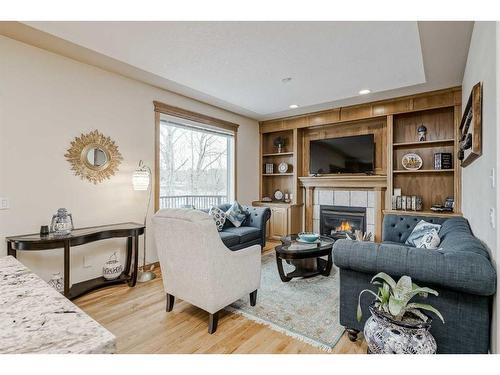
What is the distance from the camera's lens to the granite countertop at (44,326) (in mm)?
537

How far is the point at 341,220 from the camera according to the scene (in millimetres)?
5059

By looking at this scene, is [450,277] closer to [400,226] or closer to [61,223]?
[400,226]

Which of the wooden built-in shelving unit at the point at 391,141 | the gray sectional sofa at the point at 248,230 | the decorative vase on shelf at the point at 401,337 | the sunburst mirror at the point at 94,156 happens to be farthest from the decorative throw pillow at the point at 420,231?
the sunburst mirror at the point at 94,156

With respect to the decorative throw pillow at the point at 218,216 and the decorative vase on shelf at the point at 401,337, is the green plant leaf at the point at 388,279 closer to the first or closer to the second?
the decorative vase on shelf at the point at 401,337

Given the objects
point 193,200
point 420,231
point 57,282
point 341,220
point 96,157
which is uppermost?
point 96,157

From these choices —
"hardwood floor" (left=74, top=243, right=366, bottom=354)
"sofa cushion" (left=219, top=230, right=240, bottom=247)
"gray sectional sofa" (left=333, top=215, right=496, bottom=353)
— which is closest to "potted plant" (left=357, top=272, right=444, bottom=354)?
"gray sectional sofa" (left=333, top=215, right=496, bottom=353)

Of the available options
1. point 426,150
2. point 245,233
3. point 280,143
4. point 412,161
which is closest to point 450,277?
point 245,233

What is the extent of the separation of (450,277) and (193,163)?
3.92 m

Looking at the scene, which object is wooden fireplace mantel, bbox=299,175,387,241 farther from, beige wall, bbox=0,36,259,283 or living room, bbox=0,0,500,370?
beige wall, bbox=0,36,259,283

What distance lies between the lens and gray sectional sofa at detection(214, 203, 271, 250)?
378cm

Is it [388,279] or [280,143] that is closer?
[388,279]

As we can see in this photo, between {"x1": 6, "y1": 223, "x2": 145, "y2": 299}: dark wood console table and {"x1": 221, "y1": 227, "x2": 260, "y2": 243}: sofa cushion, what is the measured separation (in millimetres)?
1352
